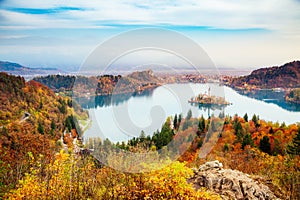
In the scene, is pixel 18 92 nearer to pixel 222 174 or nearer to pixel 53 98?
pixel 53 98

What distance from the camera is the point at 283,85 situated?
5591 centimetres

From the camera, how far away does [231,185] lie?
17.7ft

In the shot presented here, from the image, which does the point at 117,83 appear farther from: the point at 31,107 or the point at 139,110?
the point at 31,107

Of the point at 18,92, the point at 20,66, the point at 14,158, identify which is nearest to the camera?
the point at 14,158

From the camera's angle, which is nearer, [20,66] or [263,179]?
[263,179]

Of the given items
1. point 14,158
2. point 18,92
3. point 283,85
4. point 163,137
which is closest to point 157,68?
point 163,137

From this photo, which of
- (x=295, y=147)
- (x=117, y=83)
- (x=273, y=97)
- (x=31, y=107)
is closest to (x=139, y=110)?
(x=117, y=83)

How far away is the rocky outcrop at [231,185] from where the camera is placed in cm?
529

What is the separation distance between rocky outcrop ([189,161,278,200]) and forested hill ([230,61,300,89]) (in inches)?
2026

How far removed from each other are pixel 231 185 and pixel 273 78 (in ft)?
189

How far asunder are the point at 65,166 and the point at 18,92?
29624 millimetres

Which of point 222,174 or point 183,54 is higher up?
point 183,54

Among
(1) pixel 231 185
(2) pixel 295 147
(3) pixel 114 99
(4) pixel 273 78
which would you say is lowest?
(2) pixel 295 147

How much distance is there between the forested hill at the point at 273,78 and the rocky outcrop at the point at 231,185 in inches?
2026
